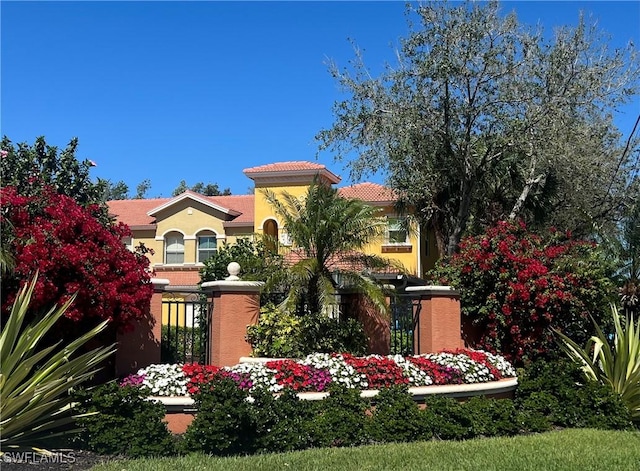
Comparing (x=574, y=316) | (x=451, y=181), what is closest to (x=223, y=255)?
(x=451, y=181)

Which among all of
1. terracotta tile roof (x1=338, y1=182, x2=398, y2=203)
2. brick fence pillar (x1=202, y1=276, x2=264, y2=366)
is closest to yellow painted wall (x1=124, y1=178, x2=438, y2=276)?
terracotta tile roof (x1=338, y1=182, x2=398, y2=203)

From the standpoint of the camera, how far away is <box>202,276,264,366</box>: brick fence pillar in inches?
452

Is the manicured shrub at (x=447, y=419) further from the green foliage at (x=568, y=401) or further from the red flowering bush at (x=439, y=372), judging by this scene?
the green foliage at (x=568, y=401)

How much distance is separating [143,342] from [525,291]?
7.04 meters

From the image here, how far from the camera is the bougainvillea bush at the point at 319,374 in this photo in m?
9.14

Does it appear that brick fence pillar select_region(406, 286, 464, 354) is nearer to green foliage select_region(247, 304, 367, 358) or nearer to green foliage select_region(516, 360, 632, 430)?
green foliage select_region(247, 304, 367, 358)

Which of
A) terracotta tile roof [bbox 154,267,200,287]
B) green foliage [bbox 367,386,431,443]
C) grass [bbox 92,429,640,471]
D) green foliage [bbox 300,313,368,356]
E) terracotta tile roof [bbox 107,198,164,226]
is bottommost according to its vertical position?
grass [bbox 92,429,640,471]

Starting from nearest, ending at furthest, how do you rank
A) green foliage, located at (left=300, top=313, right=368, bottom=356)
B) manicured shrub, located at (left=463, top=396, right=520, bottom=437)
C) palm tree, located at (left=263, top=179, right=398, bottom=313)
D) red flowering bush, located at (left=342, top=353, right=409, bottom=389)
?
1. manicured shrub, located at (left=463, top=396, right=520, bottom=437)
2. red flowering bush, located at (left=342, top=353, right=409, bottom=389)
3. green foliage, located at (left=300, top=313, right=368, bottom=356)
4. palm tree, located at (left=263, top=179, right=398, bottom=313)

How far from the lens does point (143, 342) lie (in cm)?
1088

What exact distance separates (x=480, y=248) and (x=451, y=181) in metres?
9.41

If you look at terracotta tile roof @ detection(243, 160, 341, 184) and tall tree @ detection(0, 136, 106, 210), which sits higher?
terracotta tile roof @ detection(243, 160, 341, 184)

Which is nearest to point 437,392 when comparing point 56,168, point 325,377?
point 325,377

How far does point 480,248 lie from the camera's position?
13523 millimetres

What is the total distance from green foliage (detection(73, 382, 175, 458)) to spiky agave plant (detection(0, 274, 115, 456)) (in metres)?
0.22
